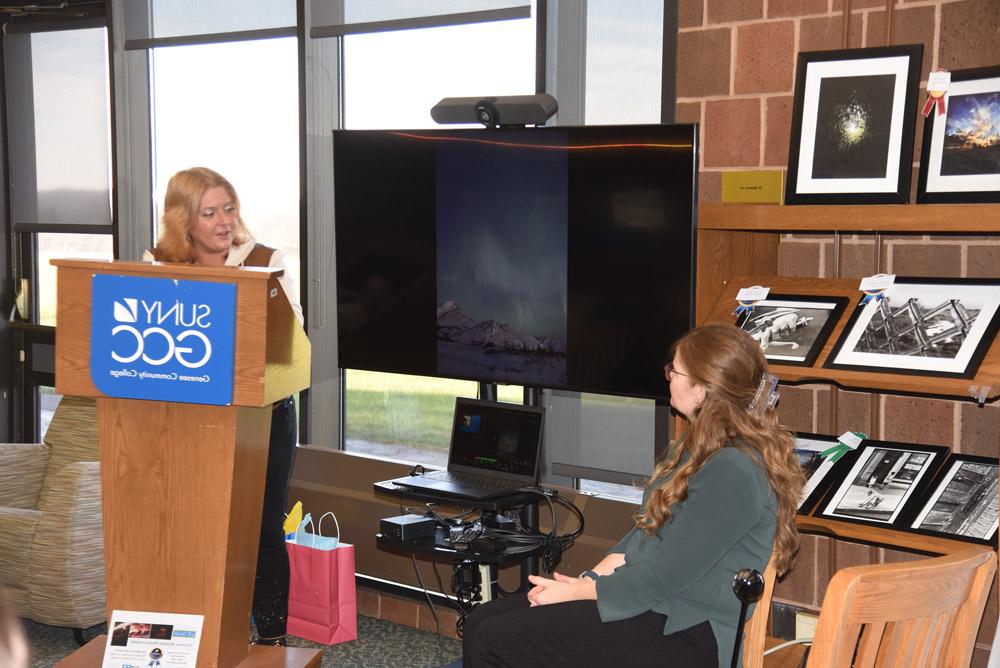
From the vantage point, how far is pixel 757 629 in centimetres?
226

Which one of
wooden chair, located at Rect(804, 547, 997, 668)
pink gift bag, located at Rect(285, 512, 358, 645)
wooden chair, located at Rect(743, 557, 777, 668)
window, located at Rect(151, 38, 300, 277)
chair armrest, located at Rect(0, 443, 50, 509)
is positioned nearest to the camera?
wooden chair, located at Rect(804, 547, 997, 668)

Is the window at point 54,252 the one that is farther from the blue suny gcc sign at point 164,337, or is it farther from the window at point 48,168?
the blue suny gcc sign at point 164,337

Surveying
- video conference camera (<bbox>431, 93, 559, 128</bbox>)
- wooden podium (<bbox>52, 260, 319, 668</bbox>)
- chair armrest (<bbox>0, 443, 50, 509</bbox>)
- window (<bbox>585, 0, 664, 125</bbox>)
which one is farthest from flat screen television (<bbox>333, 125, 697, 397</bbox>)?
chair armrest (<bbox>0, 443, 50, 509</bbox>)

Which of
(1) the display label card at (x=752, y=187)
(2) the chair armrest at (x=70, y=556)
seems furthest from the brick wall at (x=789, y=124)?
(2) the chair armrest at (x=70, y=556)

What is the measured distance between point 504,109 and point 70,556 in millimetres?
1917

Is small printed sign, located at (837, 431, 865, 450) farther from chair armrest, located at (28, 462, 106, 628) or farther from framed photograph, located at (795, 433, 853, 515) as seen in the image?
chair armrest, located at (28, 462, 106, 628)

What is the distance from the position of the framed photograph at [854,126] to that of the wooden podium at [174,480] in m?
1.32

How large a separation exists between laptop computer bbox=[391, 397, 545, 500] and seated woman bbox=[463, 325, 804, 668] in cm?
52

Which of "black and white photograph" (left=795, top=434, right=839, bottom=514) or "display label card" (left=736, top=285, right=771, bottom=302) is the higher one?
"display label card" (left=736, top=285, right=771, bottom=302)

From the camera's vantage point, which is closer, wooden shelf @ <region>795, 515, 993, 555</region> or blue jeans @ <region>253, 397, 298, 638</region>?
wooden shelf @ <region>795, 515, 993, 555</region>

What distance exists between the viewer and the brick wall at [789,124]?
2.61 meters

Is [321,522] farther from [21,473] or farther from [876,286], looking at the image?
[876,286]

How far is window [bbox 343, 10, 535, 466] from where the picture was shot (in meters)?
3.53

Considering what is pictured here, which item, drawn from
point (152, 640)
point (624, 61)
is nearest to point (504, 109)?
point (624, 61)
